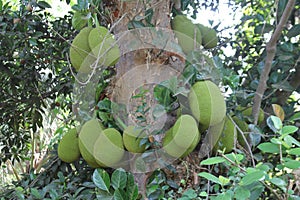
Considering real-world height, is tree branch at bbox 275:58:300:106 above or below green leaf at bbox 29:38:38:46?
below

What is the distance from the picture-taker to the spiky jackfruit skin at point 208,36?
1.37 meters

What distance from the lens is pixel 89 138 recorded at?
118 centimetres

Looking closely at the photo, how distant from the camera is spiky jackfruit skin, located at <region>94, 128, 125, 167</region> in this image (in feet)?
3.63

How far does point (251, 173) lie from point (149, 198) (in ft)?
1.45

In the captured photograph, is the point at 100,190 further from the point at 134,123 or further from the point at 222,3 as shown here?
the point at 222,3

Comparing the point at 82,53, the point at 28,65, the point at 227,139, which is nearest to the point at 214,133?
the point at 227,139

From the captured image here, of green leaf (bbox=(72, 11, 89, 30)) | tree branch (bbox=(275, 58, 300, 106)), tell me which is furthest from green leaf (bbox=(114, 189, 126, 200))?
tree branch (bbox=(275, 58, 300, 106))

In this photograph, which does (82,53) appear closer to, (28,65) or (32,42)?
(32,42)

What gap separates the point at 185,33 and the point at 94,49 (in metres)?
0.30

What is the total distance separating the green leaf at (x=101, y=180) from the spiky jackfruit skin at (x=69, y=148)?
389 millimetres

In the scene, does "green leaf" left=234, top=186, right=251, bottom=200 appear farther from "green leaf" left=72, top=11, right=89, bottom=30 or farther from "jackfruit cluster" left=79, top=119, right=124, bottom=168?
"green leaf" left=72, top=11, right=89, bottom=30

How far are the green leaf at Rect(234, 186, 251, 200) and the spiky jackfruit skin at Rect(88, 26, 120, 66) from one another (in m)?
0.62

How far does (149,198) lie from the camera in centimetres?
96

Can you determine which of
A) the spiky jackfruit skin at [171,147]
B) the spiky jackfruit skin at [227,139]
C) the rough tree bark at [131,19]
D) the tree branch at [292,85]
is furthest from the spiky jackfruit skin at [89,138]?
the tree branch at [292,85]
